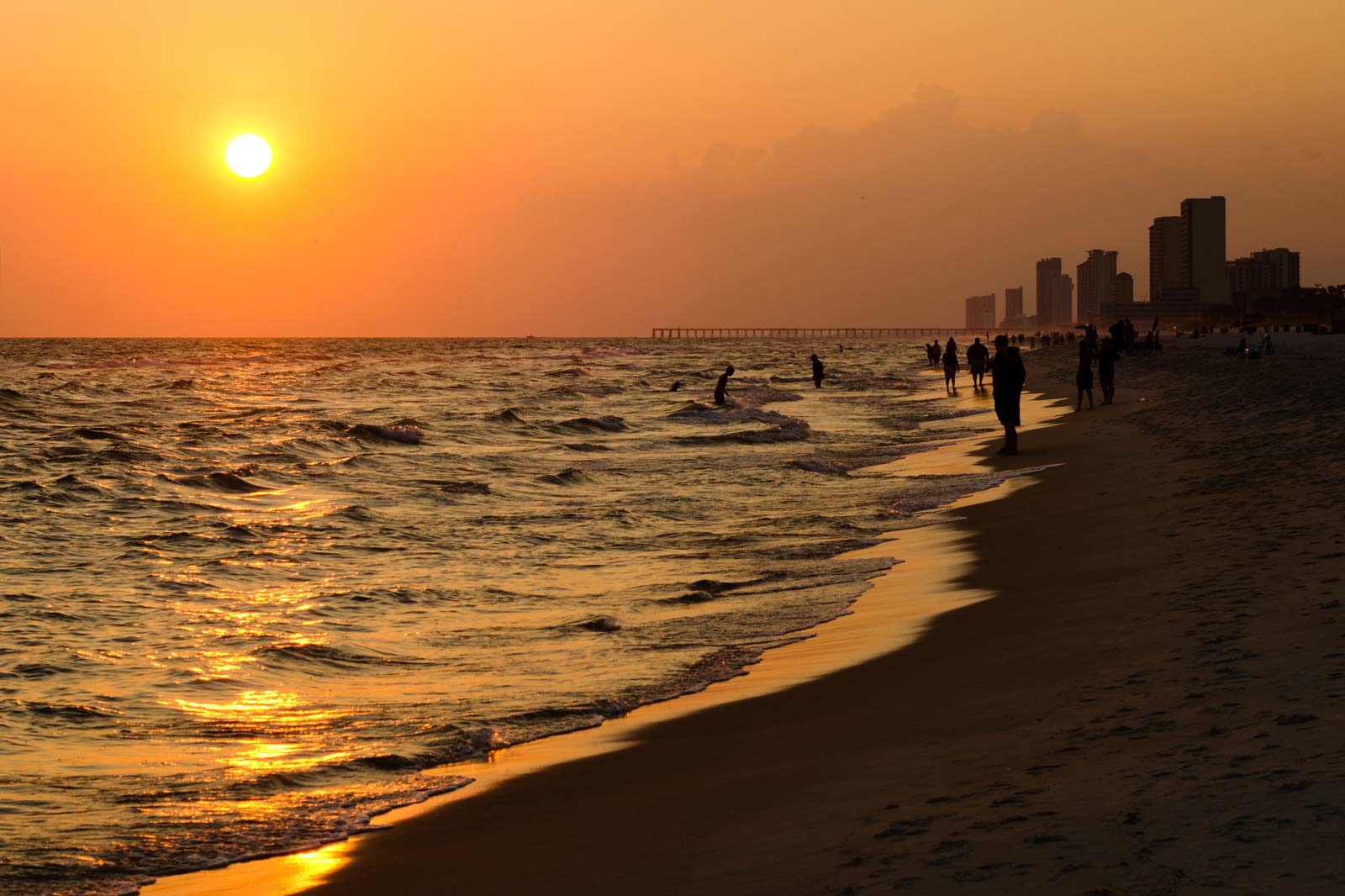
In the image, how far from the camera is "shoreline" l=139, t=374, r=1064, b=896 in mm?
5402

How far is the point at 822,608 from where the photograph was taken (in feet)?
35.4

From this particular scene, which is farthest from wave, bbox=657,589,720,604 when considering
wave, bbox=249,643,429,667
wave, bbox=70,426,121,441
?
wave, bbox=70,426,121,441

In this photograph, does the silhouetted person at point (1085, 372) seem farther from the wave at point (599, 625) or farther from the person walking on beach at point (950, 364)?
the wave at point (599, 625)

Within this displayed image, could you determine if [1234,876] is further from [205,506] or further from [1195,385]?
[1195,385]

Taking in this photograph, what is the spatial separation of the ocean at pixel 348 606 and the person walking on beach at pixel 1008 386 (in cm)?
250

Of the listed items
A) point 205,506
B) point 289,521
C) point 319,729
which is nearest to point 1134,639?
point 319,729

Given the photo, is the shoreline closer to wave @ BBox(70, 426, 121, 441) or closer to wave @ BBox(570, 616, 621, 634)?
wave @ BBox(570, 616, 621, 634)

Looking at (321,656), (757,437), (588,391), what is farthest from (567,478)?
(588,391)

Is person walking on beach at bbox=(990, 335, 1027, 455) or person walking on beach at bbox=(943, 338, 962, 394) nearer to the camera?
person walking on beach at bbox=(990, 335, 1027, 455)

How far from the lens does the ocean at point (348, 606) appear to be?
21.7ft

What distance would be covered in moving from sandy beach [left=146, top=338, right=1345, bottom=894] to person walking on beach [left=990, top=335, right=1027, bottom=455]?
1119cm

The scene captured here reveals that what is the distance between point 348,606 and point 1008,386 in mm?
13874

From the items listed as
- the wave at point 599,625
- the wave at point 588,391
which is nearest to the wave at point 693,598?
the wave at point 599,625

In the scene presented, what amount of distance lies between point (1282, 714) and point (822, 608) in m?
5.46
